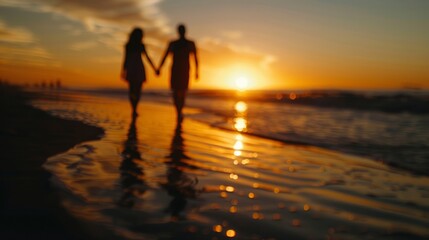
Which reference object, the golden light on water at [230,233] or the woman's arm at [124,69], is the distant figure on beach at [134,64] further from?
the golden light on water at [230,233]

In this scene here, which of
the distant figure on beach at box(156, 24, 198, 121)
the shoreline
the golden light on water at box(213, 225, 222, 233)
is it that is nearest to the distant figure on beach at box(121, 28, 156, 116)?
the distant figure on beach at box(156, 24, 198, 121)

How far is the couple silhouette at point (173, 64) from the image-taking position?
9.84 meters

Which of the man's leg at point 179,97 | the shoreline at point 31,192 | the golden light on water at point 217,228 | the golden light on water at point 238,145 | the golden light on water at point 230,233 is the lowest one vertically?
the golden light on water at point 238,145

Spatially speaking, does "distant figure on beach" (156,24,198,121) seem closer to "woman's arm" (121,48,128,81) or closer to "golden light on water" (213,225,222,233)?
"woman's arm" (121,48,128,81)

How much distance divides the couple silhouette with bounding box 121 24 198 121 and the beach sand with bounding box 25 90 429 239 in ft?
15.7

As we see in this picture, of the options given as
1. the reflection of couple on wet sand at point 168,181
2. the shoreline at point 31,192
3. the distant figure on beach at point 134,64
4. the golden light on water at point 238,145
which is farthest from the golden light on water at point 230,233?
the distant figure on beach at point 134,64

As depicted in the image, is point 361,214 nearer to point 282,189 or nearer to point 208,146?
point 282,189

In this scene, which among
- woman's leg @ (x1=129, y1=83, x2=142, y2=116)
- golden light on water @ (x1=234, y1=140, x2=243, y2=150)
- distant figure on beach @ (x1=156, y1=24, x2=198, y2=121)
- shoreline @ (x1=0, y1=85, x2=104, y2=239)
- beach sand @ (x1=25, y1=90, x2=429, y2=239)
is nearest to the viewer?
shoreline @ (x1=0, y1=85, x2=104, y2=239)

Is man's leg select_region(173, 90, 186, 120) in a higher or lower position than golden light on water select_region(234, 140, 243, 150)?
higher

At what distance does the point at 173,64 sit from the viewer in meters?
9.95

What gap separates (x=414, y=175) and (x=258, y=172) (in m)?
2.24

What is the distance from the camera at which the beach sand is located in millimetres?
2312

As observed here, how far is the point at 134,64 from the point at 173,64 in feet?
3.72

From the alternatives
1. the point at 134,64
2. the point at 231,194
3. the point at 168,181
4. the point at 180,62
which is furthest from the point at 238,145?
the point at 134,64
